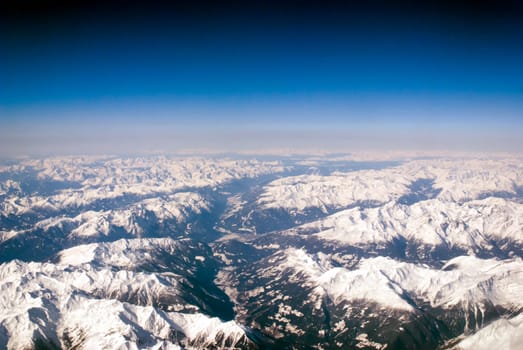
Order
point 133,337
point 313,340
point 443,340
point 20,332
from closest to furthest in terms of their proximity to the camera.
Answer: point 133,337 < point 20,332 < point 443,340 < point 313,340

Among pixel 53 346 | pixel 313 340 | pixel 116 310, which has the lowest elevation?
pixel 313 340

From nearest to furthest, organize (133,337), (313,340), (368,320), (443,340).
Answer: (133,337)
(443,340)
(313,340)
(368,320)

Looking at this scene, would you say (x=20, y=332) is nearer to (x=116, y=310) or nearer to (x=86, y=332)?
(x=86, y=332)

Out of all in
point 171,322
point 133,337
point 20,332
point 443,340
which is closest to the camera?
point 133,337

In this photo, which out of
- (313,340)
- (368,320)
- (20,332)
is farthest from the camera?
(368,320)

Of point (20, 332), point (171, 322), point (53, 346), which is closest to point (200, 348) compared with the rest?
point (171, 322)

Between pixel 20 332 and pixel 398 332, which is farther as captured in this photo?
pixel 398 332

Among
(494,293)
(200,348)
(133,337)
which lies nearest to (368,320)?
(494,293)

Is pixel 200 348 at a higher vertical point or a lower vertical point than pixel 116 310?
lower

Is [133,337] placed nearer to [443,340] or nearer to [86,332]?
[86,332]
